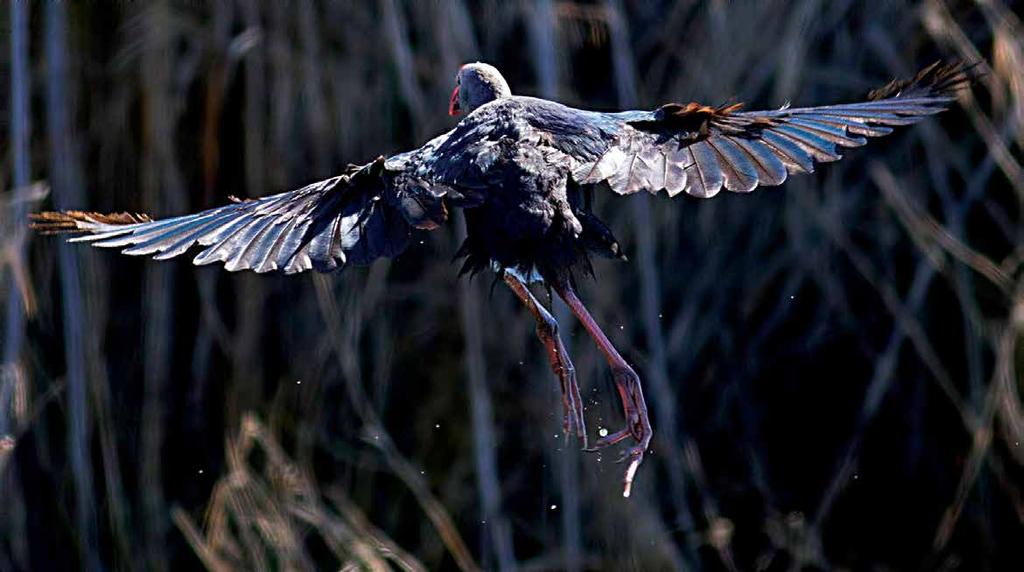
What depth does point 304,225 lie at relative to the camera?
7.86 ft

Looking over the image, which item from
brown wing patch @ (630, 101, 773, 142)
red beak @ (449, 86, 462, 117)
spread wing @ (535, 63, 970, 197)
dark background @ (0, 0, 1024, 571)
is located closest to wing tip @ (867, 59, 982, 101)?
spread wing @ (535, 63, 970, 197)

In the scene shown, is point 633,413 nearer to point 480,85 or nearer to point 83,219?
point 480,85

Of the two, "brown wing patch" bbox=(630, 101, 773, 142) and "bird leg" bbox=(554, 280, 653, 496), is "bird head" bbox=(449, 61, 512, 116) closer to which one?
"brown wing patch" bbox=(630, 101, 773, 142)

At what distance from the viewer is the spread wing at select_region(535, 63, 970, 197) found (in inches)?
96.3

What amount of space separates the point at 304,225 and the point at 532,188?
34cm

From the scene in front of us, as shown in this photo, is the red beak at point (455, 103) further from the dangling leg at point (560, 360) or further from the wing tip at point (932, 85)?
the wing tip at point (932, 85)

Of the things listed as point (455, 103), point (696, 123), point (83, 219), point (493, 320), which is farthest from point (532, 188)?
point (493, 320)

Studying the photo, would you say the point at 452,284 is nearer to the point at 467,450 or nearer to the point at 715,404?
the point at 467,450

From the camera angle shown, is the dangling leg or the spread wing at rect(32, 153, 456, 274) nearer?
the spread wing at rect(32, 153, 456, 274)

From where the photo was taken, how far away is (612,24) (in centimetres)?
358

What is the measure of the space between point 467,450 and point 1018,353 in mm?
1288

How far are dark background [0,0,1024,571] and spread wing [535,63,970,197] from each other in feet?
3.20

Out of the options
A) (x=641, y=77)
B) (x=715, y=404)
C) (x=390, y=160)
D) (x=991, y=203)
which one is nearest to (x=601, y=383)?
(x=715, y=404)

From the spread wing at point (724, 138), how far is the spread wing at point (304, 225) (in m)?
0.27
